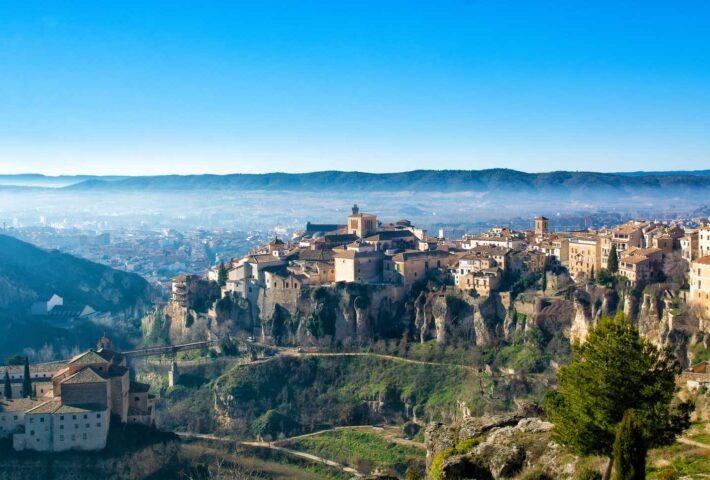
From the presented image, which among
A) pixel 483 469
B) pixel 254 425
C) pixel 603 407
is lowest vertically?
pixel 254 425

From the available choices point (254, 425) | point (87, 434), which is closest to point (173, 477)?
point (87, 434)

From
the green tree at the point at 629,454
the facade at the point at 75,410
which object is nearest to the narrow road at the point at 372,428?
the facade at the point at 75,410

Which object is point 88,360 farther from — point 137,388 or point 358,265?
point 358,265

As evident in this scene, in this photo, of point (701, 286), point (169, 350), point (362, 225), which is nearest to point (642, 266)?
point (701, 286)

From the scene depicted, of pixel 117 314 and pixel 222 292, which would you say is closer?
pixel 222 292

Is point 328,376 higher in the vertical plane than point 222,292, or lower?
lower

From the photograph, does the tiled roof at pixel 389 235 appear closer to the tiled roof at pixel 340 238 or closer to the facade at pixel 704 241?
the tiled roof at pixel 340 238

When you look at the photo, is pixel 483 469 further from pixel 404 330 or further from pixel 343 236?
pixel 343 236

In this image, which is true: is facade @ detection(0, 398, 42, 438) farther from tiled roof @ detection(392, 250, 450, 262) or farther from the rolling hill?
the rolling hill

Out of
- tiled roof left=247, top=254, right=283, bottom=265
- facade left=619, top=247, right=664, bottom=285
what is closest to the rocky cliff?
facade left=619, top=247, right=664, bottom=285
